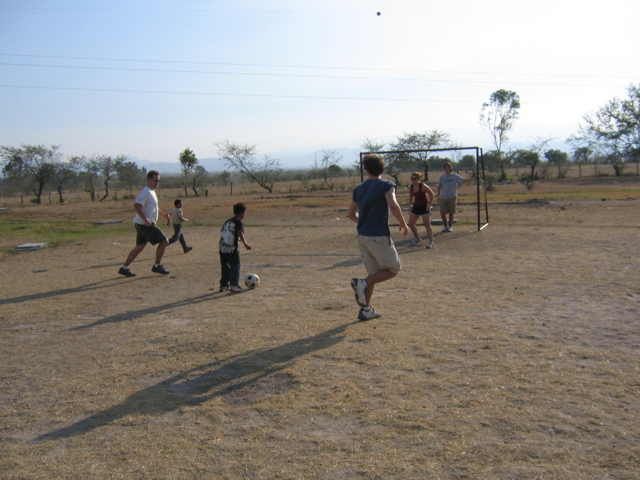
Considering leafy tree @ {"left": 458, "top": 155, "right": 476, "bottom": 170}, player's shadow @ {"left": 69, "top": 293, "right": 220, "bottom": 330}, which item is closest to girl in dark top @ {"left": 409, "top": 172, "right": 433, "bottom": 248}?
player's shadow @ {"left": 69, "top": 293, "right": 220, "bottom": 330}

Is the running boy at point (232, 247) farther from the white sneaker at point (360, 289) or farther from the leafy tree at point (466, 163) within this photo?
the leafy tree at point (466, 163)

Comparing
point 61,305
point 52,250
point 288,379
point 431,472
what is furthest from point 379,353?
point 52,250

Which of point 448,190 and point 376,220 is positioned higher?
point 448,190

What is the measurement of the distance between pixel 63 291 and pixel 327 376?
5.42m

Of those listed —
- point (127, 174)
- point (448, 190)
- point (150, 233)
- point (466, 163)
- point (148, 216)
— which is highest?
point (127, 174)

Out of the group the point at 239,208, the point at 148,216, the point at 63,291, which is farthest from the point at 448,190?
the point at 63,291

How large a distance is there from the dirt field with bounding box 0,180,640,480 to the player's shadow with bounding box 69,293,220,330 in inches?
1.6

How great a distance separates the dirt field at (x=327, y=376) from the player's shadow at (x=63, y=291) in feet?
0.15

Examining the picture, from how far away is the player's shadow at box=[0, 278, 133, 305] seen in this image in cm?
793

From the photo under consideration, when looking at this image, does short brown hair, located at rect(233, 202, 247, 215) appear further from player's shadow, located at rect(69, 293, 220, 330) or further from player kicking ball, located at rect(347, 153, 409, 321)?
player kicking ball, located at rect(347, 153, 409, 321)

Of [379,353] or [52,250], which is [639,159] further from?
[379,353]

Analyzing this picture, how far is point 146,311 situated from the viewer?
7.07 m

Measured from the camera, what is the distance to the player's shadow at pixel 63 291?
26.0ft

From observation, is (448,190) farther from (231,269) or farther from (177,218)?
(231,269)
